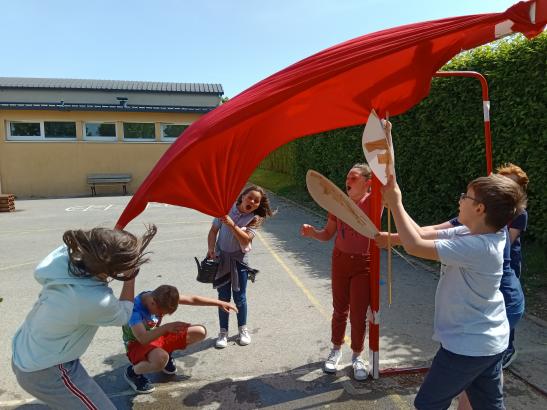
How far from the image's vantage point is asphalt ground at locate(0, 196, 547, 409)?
320 cm

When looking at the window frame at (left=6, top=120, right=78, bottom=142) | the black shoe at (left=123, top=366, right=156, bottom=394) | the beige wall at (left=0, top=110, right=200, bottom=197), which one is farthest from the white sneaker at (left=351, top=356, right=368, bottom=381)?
the window frame at (left=6, top=120, right=78, bottom=142)

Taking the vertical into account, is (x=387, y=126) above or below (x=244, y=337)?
above

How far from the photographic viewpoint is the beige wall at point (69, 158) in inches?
795

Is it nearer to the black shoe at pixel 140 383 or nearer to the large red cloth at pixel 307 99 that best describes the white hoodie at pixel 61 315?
the large red cloth at pixel 307 99

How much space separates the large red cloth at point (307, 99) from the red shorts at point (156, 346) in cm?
109

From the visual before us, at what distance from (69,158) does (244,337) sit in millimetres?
A: 19676

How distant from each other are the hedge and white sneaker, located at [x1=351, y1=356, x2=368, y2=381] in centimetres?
335

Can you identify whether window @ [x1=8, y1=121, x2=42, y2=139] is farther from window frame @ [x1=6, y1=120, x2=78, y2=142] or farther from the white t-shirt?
the white t-shirt

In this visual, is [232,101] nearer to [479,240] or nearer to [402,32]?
[402,32]

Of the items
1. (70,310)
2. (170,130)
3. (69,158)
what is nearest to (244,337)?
(70,310)

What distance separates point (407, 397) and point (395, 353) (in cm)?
72

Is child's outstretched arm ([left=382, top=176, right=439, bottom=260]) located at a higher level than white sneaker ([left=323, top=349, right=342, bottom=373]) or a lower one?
higher

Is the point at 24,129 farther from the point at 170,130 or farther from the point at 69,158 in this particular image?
the point at 170,130

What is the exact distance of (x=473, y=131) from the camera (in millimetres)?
6480
